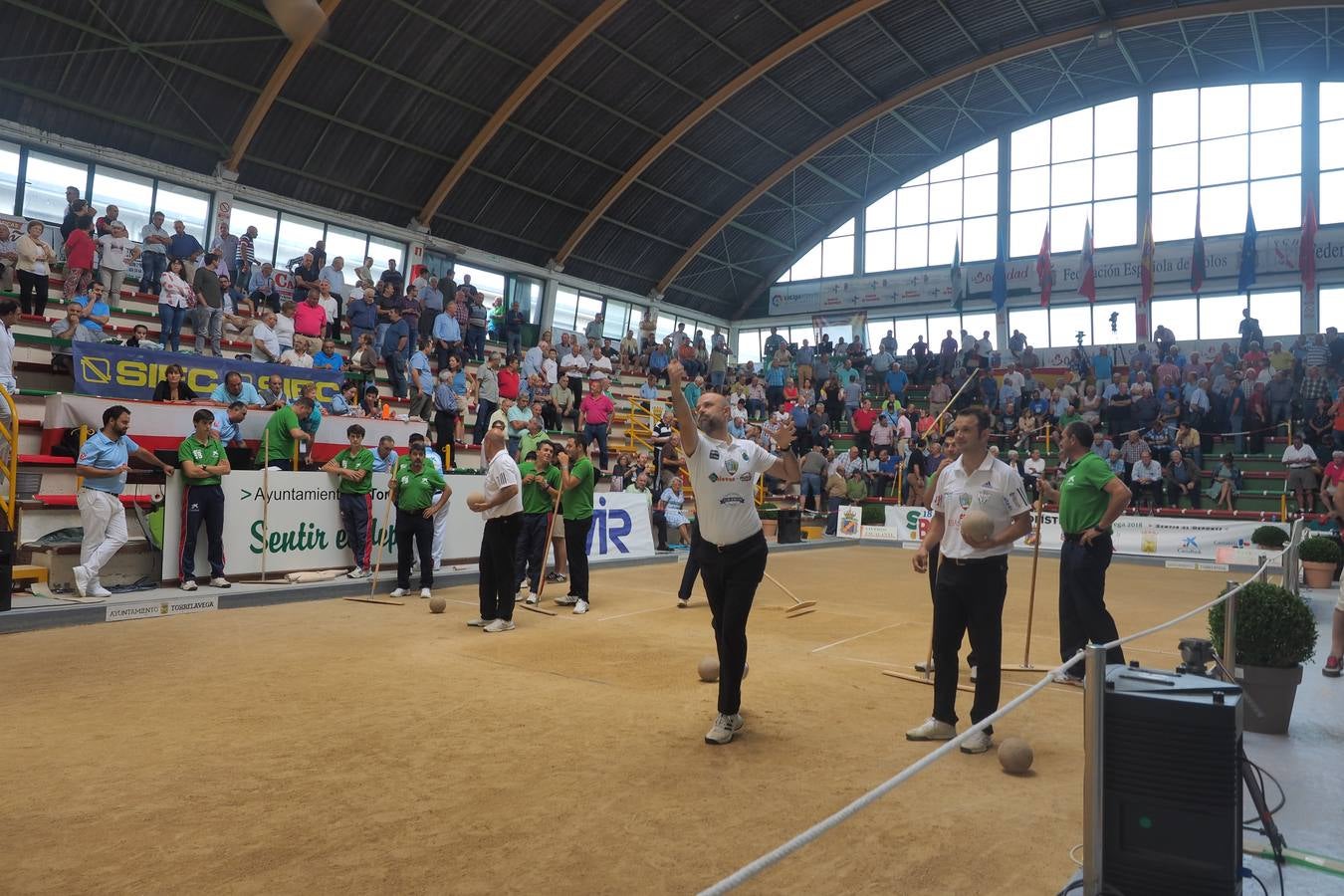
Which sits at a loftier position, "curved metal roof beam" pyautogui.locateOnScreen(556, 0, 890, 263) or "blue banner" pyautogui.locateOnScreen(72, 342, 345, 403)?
"curved metal roof beam" pyautogui.locateOnScreen(556, 0, 890, 263)

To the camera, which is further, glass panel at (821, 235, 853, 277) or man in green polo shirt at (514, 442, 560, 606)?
glass panel at (821, 235, 853, 277)

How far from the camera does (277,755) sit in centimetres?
484

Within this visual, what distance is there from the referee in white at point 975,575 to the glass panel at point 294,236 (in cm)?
2416

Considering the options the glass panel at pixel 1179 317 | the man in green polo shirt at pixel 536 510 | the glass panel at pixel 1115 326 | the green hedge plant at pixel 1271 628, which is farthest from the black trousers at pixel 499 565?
the glass panel at pixel 1115 326

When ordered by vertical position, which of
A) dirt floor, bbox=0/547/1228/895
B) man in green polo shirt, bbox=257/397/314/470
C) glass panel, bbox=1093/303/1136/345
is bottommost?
dirt floor, bbox=0/547/1228/895

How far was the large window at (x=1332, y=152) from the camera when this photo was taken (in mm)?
29062

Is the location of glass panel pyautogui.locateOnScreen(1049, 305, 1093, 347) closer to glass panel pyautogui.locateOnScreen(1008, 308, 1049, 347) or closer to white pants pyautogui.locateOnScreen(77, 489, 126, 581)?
glass panel pyautogui.locateOnScreen(1008, 308, 1049, 347)

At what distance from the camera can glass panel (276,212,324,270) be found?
25.5 metres

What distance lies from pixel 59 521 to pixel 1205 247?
113 feet

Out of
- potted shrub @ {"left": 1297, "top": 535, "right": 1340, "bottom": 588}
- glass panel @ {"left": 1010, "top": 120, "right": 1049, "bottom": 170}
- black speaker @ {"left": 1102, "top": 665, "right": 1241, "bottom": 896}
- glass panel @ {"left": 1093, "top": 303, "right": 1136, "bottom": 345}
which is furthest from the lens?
glass panel @ {"left": 1010, "top": 120, "right": 1049, "bottom": 170}

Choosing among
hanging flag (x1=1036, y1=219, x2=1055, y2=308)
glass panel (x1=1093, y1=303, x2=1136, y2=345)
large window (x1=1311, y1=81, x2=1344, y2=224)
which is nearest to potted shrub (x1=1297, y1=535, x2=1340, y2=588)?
hanging flag (x1=1036, y1=219, x2=1055, y2=308)

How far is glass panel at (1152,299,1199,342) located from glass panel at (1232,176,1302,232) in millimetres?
3319

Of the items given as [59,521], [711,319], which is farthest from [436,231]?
[59,521]

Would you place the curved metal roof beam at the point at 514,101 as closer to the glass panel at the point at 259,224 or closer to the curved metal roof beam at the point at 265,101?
the glass panel at the point at 259,224
